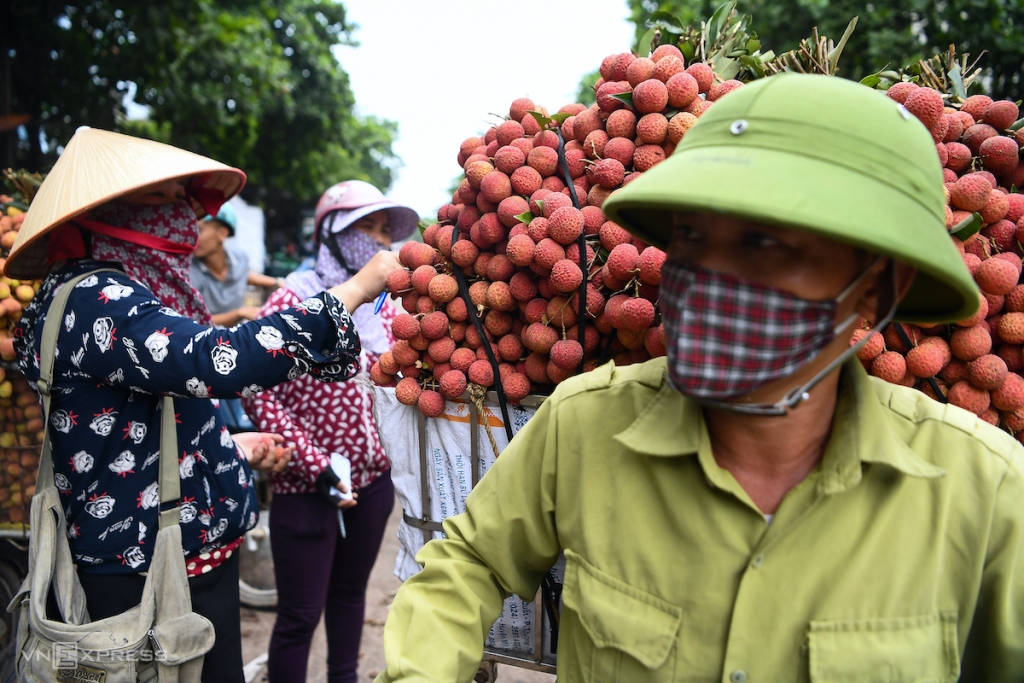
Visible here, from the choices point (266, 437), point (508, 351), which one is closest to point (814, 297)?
point (508, 351)

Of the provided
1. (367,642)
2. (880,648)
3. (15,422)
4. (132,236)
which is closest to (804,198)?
(880,648)

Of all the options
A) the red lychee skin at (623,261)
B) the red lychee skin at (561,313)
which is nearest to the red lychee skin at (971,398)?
the red lychee skin at (623,261)

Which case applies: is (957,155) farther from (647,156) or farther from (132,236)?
(132,236)

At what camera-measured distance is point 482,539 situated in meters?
1.34

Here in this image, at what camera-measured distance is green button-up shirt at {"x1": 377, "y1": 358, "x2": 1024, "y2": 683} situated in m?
1.03

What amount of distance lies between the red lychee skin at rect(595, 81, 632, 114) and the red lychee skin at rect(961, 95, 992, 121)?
89 centimetres

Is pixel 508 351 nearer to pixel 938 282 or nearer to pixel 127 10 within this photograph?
pixel 938 282

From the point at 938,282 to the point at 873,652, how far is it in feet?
1.90

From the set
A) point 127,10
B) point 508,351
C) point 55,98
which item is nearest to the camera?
point 508,351

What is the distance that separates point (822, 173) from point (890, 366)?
75cm

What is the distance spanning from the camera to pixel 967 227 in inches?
59.7

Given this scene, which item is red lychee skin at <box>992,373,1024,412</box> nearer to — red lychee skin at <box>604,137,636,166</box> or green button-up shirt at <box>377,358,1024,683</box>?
green button-up shirt at <box>377,358,1024,683</box>

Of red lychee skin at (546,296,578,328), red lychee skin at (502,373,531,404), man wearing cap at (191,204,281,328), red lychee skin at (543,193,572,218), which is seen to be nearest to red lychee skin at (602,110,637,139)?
red lychee skin at (543,193,572,218)

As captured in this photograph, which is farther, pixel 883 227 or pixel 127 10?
pixel 127 10
